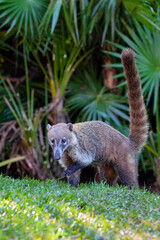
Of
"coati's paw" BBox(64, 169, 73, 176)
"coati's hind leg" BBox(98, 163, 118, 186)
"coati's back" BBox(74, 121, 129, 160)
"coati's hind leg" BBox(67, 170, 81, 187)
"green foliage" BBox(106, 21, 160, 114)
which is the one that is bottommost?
"coati's hind leg" BBox(98, 163, 118, 186)

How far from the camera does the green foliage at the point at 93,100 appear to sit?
275 inches

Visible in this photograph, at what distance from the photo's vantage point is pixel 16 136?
7.17 meters

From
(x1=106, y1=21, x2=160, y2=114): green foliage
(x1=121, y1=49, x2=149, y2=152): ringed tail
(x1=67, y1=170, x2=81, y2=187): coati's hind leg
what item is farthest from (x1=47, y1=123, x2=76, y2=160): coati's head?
(x1=106, y1=21, x2=160, y2=114): green foliage

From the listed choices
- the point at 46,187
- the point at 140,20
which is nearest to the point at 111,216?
the point at 46,187

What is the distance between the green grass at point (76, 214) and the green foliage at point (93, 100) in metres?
3.06

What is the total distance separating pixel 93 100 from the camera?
288 inches

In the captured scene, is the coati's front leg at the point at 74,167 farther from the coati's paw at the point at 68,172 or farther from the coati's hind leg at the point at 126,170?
the coati's hind leg at the point at 126,170

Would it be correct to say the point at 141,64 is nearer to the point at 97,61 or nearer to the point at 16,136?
the point at 97,61

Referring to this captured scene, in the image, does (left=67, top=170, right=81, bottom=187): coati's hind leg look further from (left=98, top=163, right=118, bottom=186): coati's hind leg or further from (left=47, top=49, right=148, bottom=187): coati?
(left=98, top=163, right=118, bottom=186): coati's hind leg

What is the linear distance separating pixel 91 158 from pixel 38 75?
14.1 ft

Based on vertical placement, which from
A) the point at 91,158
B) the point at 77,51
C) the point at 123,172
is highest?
the point at 77,51

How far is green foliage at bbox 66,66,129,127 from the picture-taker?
700 centimetres

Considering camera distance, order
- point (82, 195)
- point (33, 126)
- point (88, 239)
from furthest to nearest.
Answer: point (33, 126) → point (82, 195) → point (88, 239)

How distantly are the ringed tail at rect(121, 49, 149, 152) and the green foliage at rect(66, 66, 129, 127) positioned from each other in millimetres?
1616
